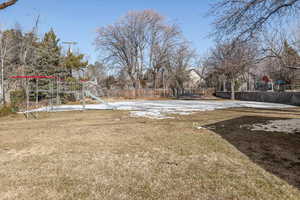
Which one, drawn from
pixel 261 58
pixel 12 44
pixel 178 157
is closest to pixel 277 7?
pixel 261 58

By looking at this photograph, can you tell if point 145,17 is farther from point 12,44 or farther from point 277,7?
point 277,7

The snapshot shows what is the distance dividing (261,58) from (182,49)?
19.4 meters

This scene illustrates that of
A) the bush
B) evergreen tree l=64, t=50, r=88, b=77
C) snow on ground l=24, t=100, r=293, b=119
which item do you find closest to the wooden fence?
evergreen tree l=64, t=50, r=88, b=77

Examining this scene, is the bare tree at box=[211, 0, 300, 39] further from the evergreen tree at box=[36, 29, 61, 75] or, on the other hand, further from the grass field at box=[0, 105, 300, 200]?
the evergreen tree at box=[36, 29, 61, 75]

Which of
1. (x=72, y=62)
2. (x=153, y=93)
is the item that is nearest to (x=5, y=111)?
(x=72, y=62)

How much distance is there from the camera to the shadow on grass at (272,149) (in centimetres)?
264

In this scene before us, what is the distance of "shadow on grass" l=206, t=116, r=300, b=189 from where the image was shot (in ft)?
8.66

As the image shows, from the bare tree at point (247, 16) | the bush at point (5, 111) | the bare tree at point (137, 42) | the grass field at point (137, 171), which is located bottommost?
the grass field at point (137, 171)

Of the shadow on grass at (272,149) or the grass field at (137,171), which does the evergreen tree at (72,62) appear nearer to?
the grass field at (137,171)

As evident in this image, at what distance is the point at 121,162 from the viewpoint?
120 inches

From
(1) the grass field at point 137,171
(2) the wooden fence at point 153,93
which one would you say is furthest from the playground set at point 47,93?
(1) the grass field at point 137,171

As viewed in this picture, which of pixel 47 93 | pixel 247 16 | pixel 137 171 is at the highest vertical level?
pixel 247 16

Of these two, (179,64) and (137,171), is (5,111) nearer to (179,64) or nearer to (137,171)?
(137,171)

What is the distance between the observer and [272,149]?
3.63m
